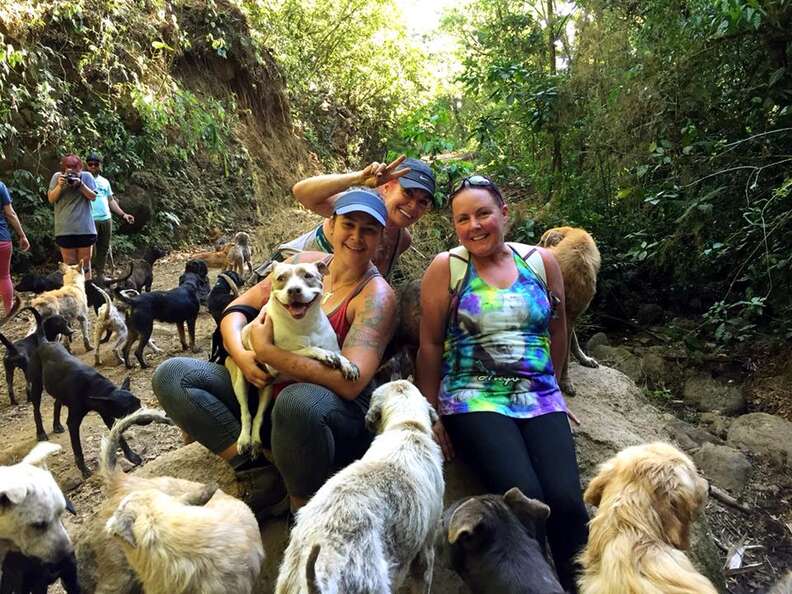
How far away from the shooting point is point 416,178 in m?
3.48

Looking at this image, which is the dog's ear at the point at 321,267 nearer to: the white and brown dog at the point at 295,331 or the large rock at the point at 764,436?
the white and brown dog at the point at 295,331

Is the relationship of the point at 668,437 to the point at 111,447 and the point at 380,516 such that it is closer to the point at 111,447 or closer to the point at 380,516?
the point at 380,516

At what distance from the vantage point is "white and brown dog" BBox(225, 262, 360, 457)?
105 inches

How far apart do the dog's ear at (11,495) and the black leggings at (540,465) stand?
6.78 ft

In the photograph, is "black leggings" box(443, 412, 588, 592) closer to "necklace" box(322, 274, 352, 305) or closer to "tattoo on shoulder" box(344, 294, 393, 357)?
"tattoo on shoulder" box(344, 294, 393, 357)

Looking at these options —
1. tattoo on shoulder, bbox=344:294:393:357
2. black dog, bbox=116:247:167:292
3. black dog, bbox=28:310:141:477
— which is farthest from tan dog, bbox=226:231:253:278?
tattoo on shoulder, bbox=344:294:393:357

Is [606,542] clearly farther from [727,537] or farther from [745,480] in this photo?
[745,480]

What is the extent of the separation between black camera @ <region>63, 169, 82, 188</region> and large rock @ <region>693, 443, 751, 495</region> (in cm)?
837

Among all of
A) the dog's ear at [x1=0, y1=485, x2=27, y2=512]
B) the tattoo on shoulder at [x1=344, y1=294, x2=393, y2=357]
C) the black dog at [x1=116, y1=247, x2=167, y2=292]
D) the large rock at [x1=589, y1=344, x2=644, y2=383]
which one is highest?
the black dog at [x1=116, y1=247, x2=167, y2=292]

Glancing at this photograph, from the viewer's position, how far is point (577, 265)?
4.31 m

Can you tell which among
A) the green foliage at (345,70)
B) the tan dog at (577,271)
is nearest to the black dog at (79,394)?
the tan dog at (577,271)

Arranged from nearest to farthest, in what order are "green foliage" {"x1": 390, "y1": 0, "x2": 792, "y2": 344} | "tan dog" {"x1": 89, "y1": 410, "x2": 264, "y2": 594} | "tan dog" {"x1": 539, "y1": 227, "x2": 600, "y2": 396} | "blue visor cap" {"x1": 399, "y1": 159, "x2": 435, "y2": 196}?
"tan dog" {"x1": 89, "y1": 410, "x2": 264, "y2": 594}
"blue visor cap" {"x1": 399, "y1": 159, "x2": 435, "y2": 196}
"tan dog" {"x1": 539, "y1": 227, "x2": 600, "y2": 396}
"green foliage" {"x1": 390, "y1": 0, "x2": 792, "y2": 344}

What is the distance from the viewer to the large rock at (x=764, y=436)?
16.0 ft

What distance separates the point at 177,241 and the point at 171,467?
36.3 feet
